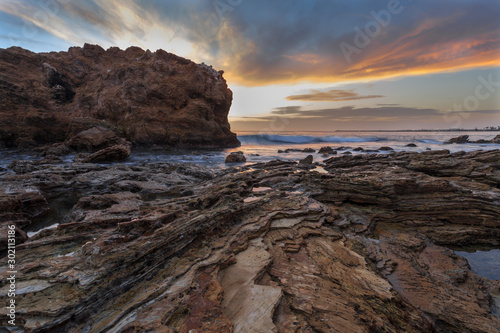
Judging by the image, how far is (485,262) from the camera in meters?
5.43

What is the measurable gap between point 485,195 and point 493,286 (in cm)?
472

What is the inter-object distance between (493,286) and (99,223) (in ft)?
32.0

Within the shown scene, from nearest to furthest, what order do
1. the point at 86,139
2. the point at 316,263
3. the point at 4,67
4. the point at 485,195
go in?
1. the point at 316,263
2. the point at 485,195
3. the point at 86,139
4. the point at 4,67

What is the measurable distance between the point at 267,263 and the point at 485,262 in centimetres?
632

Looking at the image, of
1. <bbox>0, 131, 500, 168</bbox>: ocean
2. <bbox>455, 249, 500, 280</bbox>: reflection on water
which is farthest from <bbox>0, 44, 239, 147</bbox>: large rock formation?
<bbox>455, 249, 500, 280</bbox>: reflection on water

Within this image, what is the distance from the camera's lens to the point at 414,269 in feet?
A: 15.9

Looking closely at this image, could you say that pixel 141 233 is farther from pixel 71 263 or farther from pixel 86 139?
pixel 86 139

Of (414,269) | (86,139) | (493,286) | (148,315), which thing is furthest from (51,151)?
(493,286)

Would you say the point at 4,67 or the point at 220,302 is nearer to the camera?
the point at 220,302

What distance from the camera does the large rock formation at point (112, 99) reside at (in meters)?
29.7

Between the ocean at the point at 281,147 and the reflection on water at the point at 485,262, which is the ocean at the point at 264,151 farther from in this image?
the reflection on water at the point at 485,262

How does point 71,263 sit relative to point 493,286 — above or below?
above

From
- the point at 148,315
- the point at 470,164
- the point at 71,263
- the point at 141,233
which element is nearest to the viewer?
the point at 148,315

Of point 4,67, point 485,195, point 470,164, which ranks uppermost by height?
point 4,67
